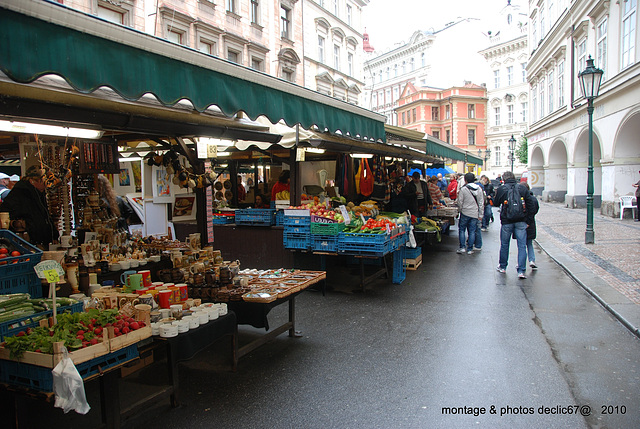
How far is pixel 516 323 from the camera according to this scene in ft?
18.6

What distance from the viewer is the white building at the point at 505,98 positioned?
50.1 m

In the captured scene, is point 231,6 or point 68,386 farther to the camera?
point 231,6

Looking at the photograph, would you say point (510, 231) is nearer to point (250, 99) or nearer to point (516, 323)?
point (516, 323)

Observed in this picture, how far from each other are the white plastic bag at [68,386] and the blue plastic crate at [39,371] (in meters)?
0.10

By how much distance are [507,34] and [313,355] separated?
64863mm

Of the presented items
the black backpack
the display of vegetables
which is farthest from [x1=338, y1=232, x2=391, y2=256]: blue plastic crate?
the display of vegetables

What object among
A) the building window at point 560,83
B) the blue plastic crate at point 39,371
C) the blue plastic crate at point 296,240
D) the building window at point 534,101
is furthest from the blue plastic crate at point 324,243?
the building window at point 534,101

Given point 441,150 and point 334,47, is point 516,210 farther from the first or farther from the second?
point 334,47

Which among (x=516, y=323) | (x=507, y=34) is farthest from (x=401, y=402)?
(x=507, y=34)

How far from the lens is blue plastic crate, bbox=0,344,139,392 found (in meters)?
2.66

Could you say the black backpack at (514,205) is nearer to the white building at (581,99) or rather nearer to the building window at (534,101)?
the white building at (581,99)

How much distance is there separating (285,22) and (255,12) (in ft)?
11.2

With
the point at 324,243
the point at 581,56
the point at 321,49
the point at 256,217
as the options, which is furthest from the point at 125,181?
the point at 321,49

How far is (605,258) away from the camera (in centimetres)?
948
